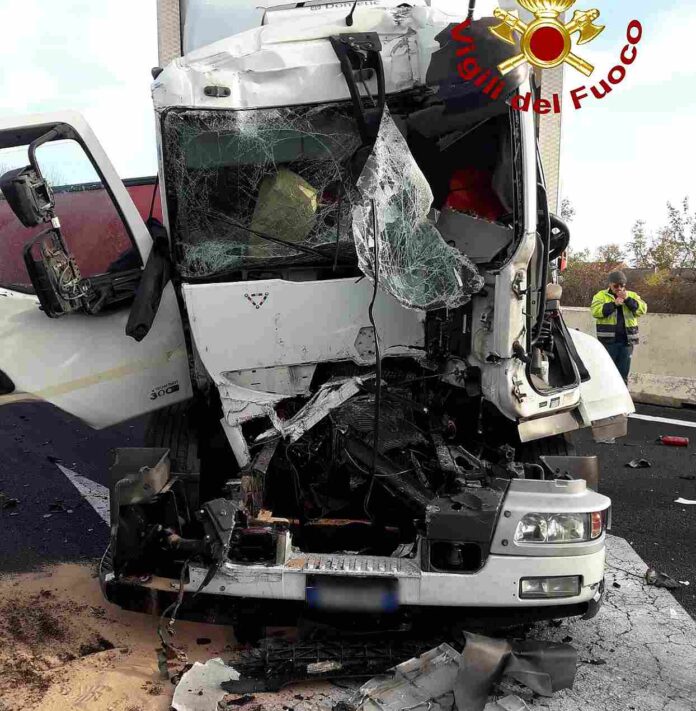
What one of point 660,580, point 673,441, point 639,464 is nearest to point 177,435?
point 660,580

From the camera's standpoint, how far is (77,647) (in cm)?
326

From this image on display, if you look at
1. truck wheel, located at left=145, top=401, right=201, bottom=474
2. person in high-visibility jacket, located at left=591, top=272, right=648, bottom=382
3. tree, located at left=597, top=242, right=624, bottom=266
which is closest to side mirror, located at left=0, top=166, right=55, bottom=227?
truck wheel, located at left=145, top=401, right=201, bottom=474

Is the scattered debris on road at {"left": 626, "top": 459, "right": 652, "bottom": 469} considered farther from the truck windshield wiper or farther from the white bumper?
the truck windshield wiper

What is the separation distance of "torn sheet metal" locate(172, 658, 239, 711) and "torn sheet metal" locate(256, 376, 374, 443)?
3.56 ft

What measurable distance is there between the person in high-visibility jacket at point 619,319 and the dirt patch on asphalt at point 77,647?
6.84 m

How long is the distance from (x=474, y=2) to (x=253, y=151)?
4.28ft

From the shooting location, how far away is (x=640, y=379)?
9.80 m

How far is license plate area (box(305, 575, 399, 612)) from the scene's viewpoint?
9.93ft

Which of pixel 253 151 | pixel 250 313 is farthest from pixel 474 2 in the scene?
pixel 250 313

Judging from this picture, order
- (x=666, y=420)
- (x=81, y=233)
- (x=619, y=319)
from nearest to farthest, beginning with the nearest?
(x=81, y=233) → (x=666, y=420) → (x=619, y=319)

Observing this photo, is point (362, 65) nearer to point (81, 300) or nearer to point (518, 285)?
point (518, 285)

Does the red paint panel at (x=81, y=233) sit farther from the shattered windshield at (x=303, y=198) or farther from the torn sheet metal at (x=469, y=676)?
the torn sheet metal at (x=469, y=676)

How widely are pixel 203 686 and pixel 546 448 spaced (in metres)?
2.40

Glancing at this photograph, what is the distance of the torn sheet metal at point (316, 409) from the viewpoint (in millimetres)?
3625
